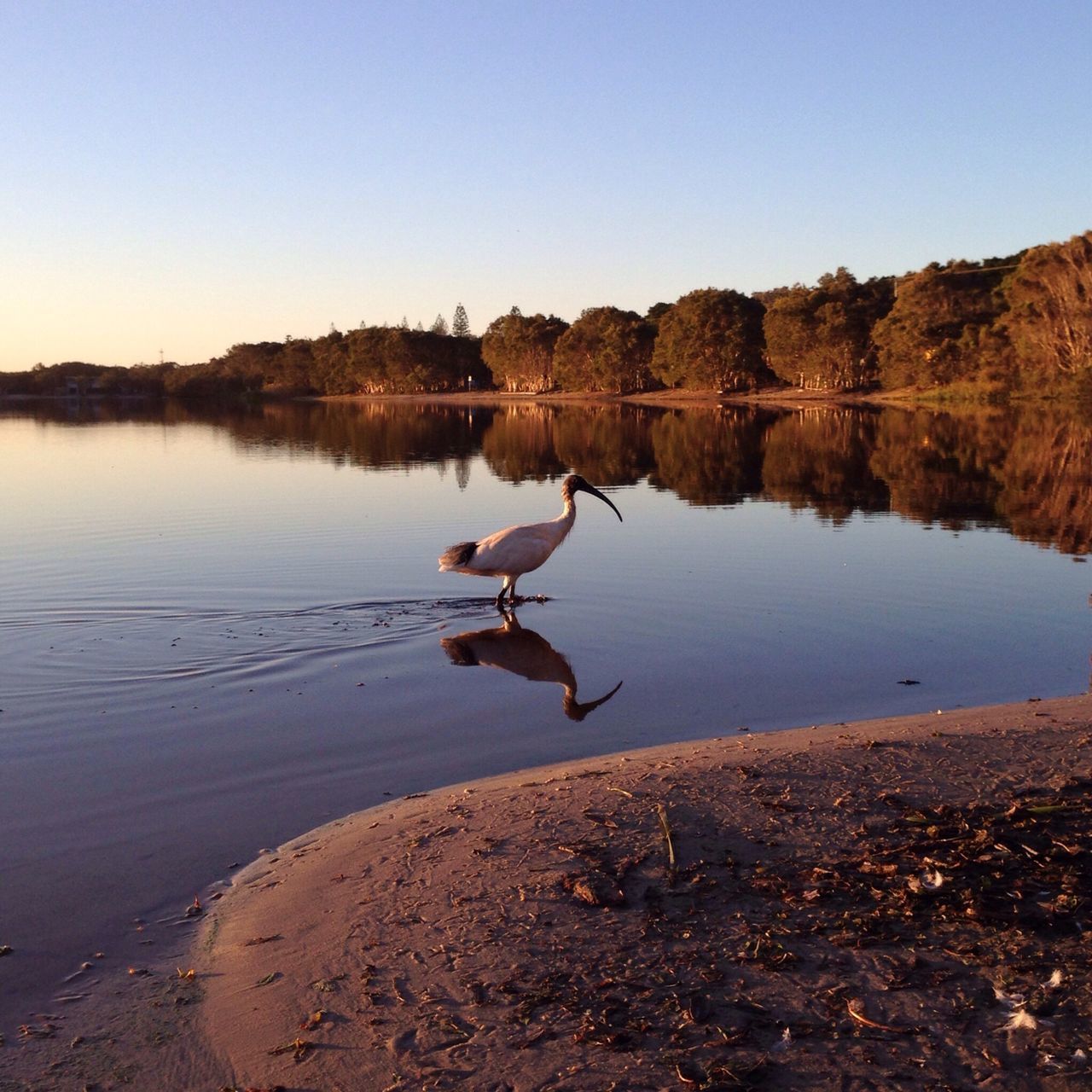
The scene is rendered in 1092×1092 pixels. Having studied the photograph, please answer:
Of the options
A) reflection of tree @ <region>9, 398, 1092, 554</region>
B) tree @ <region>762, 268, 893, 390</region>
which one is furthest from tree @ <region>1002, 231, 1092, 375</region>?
tree @ <region>762, 268, 893, 390</region>

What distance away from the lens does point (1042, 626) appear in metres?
12.6

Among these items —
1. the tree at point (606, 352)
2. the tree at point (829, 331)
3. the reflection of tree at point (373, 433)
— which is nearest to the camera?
the reflection of tree at point (373, 433)

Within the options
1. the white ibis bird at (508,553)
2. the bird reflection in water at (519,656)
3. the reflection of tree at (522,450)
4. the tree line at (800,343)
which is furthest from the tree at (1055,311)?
the bird reflection in water at (519,656)

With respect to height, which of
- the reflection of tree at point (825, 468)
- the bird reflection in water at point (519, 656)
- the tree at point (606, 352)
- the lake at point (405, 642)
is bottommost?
the bird reflection in water at point (519, 656)

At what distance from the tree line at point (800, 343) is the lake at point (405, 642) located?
4769cm

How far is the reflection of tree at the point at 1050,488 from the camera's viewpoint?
770 inches

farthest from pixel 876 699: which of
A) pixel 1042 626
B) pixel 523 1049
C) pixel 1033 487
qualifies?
pixel 1033 487

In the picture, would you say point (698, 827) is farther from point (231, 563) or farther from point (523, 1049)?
point (231, 563)

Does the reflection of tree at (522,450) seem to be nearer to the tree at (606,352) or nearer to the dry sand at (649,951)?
the dry sand at (649,951)

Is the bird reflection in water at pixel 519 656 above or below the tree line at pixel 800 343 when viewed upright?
below

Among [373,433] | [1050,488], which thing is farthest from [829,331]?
[1050,488]

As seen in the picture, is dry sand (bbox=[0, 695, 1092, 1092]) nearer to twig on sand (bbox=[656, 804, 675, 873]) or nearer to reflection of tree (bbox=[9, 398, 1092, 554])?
twig on sand (bbox=[656, 804, 675, 873])

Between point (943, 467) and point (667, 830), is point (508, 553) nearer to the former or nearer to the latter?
point (667, 830)

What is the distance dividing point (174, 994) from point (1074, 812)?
4.46m
